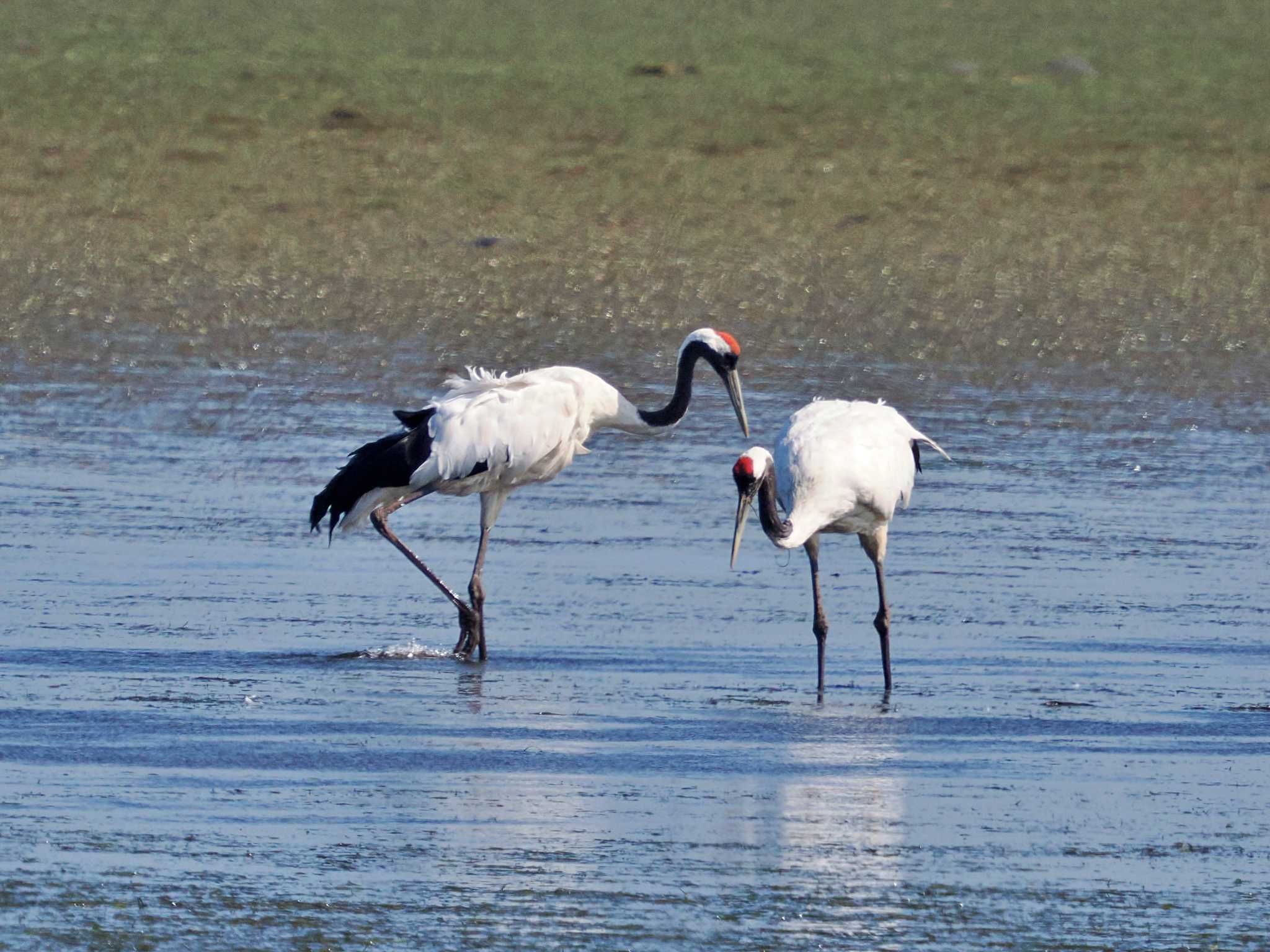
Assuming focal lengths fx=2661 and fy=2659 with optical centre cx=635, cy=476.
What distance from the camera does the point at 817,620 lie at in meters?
8.73

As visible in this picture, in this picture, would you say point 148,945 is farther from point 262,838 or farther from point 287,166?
point 287,166

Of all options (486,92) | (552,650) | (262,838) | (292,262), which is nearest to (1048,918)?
(262,838)

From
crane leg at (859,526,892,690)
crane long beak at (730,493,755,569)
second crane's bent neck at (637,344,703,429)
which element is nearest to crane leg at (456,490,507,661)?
second crane's bent neck at (637,344,703,429)

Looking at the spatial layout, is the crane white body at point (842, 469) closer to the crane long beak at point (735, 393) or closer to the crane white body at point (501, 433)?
the crane long beak at point (735, 393)

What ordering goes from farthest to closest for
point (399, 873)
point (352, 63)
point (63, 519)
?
point (352, 63)
point (63, 519)
point (399, 873)

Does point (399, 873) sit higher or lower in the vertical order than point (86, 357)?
lower

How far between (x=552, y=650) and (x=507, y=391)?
62.8 inches

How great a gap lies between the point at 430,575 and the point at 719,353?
1.55 m

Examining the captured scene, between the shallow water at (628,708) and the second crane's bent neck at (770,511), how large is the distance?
0.36 m

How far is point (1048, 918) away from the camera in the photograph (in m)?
5.64

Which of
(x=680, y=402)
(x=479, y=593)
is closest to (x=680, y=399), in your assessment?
(x=680, y=402)

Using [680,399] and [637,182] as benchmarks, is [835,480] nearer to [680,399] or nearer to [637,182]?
[680,399]

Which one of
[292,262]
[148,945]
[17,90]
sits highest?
[17,90]

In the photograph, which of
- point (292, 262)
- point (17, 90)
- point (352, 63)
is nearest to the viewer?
point (292, 262)
